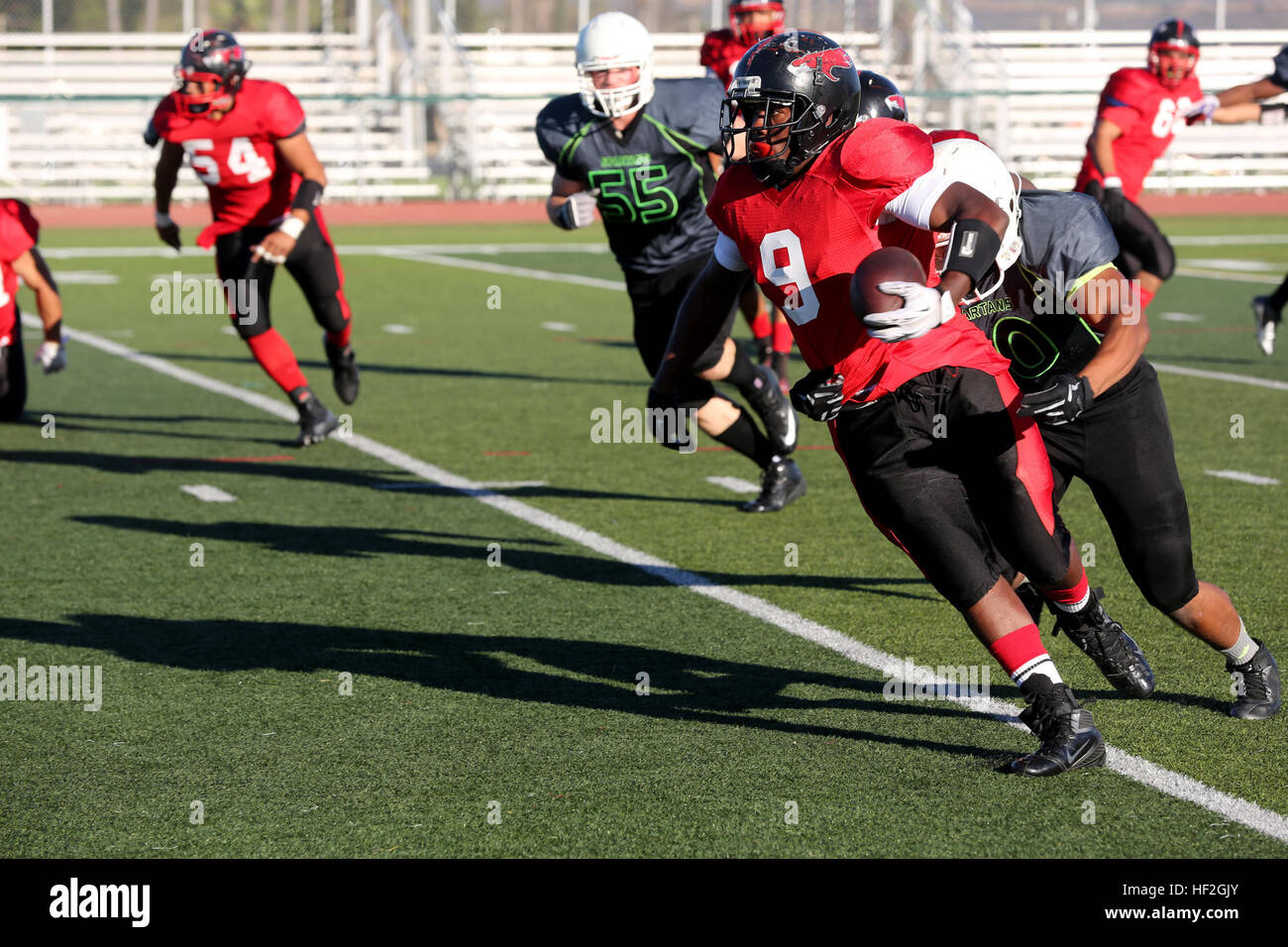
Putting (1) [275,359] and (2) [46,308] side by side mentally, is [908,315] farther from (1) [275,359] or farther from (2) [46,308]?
(2) [46,308]

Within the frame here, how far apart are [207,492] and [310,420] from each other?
112 centimetres

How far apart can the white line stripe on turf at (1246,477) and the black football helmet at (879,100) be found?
283 centimetres

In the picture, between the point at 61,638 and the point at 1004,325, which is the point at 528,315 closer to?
the point at 61,638

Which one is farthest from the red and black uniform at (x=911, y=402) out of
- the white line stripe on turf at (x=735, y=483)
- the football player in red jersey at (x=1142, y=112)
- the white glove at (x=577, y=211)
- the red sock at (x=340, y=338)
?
the football player in red jersey at (x=1142, y=112)

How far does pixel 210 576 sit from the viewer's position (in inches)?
239

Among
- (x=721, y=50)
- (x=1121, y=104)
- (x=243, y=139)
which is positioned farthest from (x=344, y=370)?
(x=1121, y=104)

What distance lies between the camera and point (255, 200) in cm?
852

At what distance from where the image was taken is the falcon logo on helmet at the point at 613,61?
678cm

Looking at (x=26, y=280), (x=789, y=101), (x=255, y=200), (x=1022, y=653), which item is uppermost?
(x=789, y=101)

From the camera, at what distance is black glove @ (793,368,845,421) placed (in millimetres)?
3694

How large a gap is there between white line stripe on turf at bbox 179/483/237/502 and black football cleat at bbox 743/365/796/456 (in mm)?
2274

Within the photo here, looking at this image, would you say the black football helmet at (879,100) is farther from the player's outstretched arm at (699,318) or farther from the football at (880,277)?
the football at (880,277)
